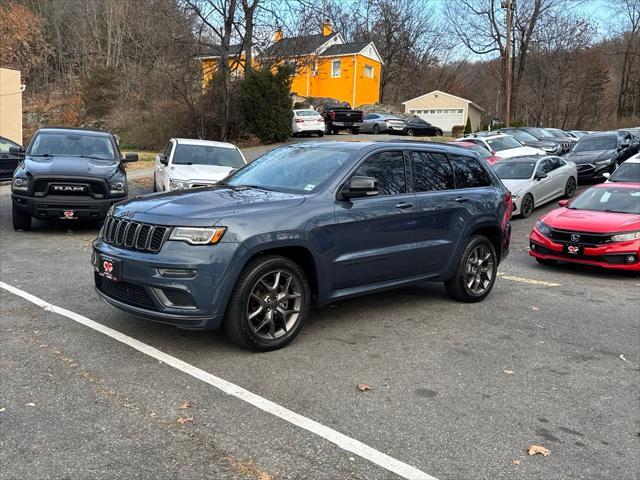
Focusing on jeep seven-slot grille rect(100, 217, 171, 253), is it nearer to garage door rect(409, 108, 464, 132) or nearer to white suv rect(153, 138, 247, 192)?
white suv rect(153, 138, 247, 192)

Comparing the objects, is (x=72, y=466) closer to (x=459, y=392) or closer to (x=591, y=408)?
(x=459, y=392)

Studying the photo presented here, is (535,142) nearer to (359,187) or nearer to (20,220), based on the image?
(20,220)

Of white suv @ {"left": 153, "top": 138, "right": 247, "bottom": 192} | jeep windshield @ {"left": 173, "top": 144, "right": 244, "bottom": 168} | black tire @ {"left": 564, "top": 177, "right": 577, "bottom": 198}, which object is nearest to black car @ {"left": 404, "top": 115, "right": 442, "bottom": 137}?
black tire @ {"left": 564, "top": 177, "right": 577, "bottom": 198}

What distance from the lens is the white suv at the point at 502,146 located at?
751 inches

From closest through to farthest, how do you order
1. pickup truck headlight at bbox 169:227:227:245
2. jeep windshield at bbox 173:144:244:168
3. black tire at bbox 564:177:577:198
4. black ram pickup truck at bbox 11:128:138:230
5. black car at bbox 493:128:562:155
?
pickup truck headlight at bbox 169:227:227:245
black ram pickup truck at bbox 11:128:138:230
jeep windshield at bbox 173:144:244:168
black tire at bbox 564:177:577:198
black car at bbox 493:128:562:155

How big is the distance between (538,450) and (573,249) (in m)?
6.30

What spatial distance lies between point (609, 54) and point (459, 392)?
66.0 m

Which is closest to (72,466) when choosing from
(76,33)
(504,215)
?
(504,215)

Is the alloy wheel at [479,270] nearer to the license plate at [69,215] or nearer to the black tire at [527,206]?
the license plate at [69,215]

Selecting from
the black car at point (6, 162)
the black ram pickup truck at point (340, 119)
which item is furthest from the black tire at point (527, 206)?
the black ram pickup truck at point (340, 119)

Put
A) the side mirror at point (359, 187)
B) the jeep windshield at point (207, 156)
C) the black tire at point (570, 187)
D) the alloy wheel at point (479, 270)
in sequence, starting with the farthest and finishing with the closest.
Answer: the black tire at point (570, 187), the jeep windshield at point (207, 156), the alloy wheel at point (479, 270), the side mirror at point (359, 187)

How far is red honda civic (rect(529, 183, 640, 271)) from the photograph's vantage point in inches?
344

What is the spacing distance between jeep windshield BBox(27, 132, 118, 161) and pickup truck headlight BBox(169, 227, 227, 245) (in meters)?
7.79

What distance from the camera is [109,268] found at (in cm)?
480
